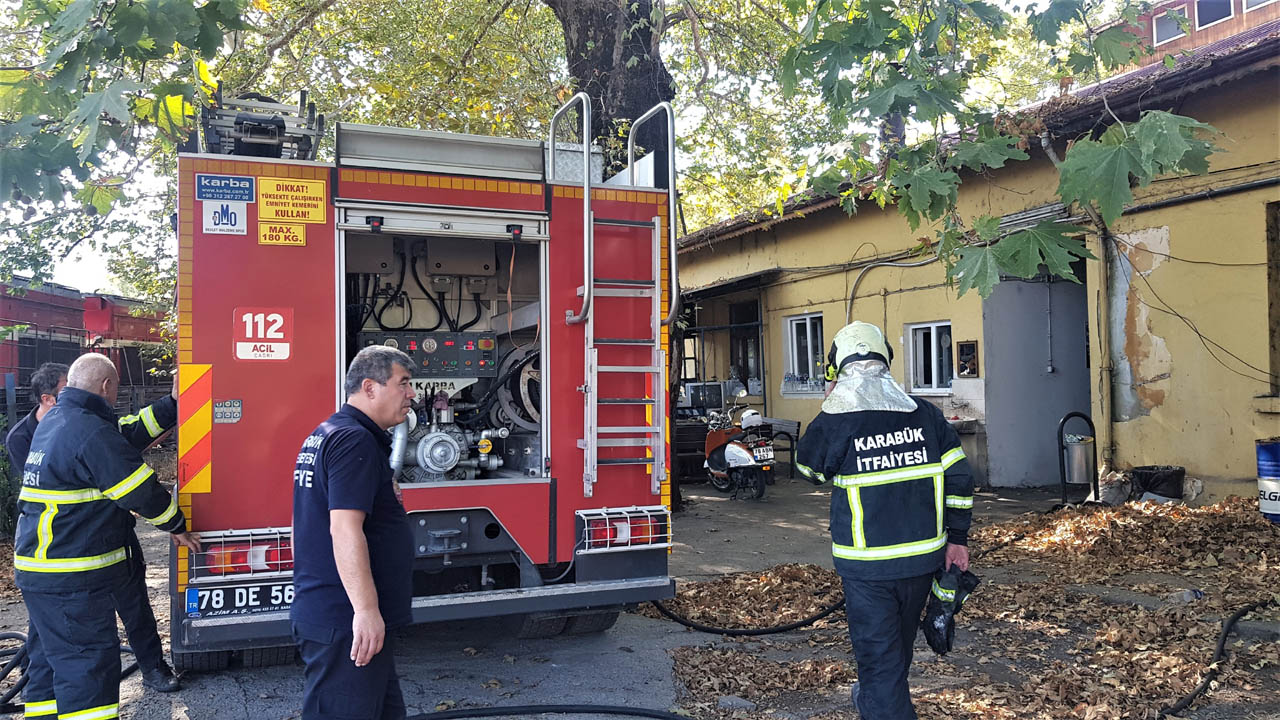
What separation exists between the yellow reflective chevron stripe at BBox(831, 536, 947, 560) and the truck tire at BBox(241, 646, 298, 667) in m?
3.10

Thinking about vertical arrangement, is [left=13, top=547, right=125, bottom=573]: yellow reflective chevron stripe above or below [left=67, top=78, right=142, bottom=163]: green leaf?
below

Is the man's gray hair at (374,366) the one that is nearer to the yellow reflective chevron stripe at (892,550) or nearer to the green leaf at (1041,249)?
the yellow reflective chevron stripe at (892,550)

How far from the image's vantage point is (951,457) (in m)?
3.90

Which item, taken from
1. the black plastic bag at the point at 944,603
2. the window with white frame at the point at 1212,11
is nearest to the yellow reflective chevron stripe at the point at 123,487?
the black plastic bag at the point at 944,603

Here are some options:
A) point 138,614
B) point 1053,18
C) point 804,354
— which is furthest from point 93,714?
point 804,354

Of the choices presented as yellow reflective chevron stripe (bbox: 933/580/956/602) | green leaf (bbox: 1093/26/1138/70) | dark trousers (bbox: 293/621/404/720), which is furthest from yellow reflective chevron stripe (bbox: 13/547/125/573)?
green leaf (bbox: 1093/26/1138/70)

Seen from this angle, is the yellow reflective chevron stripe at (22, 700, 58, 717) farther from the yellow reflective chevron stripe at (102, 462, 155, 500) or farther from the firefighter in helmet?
the firefighter in helmet

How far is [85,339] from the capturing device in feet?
60.9

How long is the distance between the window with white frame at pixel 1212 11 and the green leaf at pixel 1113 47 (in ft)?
75.6

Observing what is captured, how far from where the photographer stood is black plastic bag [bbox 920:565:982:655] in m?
3.92

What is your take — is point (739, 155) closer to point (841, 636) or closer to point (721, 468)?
point (721, 468)

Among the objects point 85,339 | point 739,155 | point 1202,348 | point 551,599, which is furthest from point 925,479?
point 85,339

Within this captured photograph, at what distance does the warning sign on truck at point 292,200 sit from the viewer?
14.8 ft

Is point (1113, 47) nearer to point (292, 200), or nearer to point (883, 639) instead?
point (883, 639)
